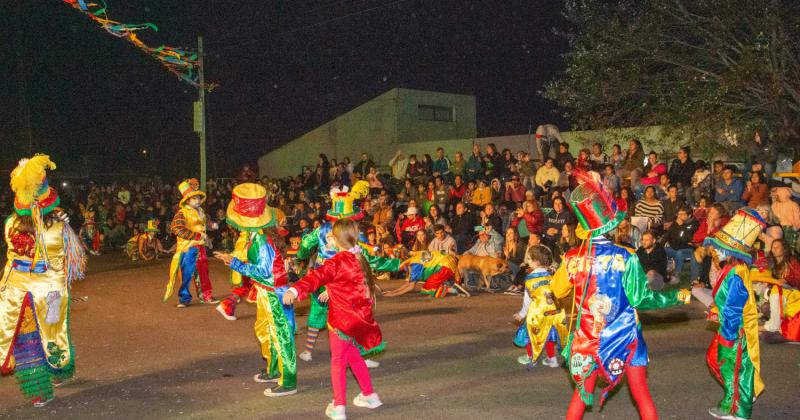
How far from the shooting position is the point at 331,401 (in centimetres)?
585

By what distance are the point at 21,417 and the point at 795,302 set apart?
7859 millimetres

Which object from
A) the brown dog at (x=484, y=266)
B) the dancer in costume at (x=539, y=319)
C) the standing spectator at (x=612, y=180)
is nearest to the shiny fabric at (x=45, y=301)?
the dancer in costume at (x=539, y=319)

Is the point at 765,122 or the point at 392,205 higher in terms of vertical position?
the point at 765,122

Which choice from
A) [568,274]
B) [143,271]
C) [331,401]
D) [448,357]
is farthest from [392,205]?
[568,274]

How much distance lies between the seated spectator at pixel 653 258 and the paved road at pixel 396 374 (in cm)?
91

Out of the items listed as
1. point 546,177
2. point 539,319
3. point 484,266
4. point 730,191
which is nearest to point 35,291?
point 539,319

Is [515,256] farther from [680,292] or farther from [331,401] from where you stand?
[680,292]

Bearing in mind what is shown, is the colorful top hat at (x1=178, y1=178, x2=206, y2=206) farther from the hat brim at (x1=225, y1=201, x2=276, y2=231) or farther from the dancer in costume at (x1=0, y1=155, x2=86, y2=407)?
the hat brim at (x1=225, y1=201, x2=276, y2=231)

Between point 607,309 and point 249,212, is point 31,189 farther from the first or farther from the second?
point 607,309

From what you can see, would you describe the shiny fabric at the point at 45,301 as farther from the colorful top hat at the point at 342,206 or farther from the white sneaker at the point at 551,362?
the white sneaker at the point at 551,362

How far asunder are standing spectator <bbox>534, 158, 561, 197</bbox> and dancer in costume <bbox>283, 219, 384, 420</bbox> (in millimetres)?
10147

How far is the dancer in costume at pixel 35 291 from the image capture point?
597 cm

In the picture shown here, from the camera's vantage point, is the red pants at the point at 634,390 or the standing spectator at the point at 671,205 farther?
the standing spectator at the point at 671,205

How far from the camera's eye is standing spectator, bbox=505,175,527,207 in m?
14.8
